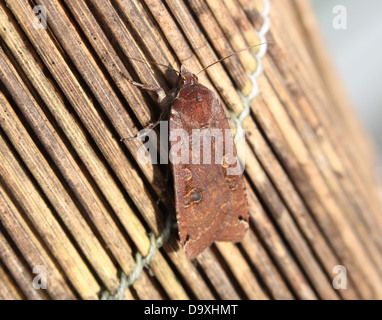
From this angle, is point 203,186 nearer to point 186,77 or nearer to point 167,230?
point 167,230

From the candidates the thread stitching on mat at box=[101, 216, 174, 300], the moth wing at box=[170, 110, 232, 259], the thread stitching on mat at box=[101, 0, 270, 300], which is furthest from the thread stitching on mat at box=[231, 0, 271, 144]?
the thread stitching on mat at box=[101, 216, 174, 300]

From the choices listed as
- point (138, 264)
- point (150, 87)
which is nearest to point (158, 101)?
point (150, 87)

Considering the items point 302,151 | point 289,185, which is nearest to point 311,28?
point 302,151

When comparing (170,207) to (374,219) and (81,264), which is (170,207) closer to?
(81,264)

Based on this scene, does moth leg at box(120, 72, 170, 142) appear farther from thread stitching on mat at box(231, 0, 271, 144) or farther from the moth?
thread stitching on mat at box(231, 0, 271, 144)

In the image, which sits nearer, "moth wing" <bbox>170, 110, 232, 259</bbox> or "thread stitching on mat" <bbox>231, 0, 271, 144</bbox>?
"moth wing" <bbox>170, 110, 232, 259</bbox>

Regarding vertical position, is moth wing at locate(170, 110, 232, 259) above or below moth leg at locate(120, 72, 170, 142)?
below

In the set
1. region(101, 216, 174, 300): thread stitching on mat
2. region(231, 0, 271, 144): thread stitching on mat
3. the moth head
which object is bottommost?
region(101, 216, 174, 300): thread stitching on mat
